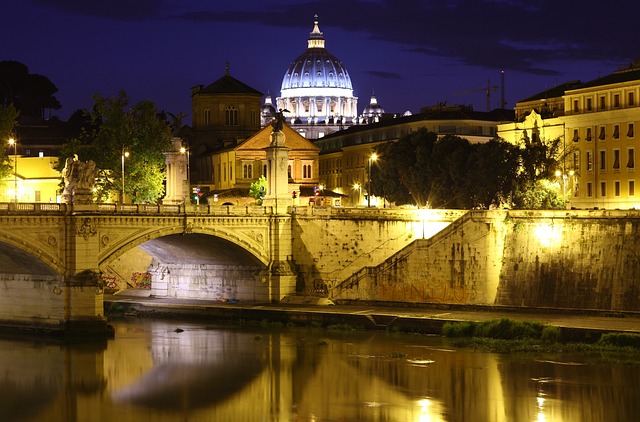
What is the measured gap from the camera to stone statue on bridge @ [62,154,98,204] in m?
58.9

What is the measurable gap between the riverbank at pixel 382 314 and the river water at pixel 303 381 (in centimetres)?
93

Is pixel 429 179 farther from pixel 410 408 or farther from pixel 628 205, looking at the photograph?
pixel 410 408

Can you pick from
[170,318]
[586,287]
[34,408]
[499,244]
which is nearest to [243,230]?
[170,318]

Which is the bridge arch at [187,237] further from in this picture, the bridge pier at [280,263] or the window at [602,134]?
the window at [602,134]

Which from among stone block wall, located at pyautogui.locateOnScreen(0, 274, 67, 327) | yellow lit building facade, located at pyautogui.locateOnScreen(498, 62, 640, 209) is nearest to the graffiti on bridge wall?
stone block wall, located at pyautogui.locateOnScreen(0, 274, 67, 327)

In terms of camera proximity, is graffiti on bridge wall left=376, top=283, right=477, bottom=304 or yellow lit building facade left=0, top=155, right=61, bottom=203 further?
yellow lit building facade left=0, top=155, right=61, bottom=203

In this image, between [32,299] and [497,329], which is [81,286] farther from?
[497,329]

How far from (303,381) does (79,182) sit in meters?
16.1

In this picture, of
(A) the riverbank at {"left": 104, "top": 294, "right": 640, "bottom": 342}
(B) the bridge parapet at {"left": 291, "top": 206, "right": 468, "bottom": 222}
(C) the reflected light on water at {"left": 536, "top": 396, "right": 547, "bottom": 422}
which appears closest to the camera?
(C) the reflected light on water at {"left": 536, "top": 396, "right": 547, "bottom": 422}

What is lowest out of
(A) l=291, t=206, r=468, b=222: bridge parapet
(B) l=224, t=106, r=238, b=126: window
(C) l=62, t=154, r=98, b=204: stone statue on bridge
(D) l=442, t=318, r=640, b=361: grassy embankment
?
(D) l=442, t=318, r=640, b=361: grassy embankment

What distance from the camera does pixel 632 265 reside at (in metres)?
57.7

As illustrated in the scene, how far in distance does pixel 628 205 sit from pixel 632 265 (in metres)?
23.4

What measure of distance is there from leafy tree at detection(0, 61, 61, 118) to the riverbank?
57.9 meters

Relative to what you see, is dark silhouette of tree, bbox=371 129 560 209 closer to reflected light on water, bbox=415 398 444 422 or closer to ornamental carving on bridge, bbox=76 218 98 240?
ornamental carving on bridge, bbox=76 218 98 240
